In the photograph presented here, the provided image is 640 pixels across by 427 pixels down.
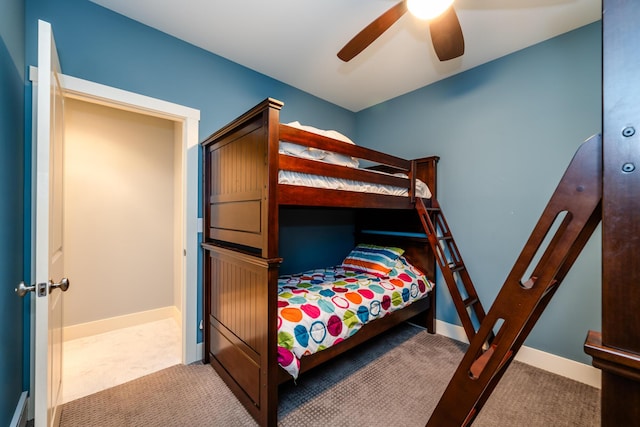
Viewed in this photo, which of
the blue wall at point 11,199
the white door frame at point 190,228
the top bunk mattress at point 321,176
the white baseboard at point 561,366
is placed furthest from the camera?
the white door frame at point 190,228

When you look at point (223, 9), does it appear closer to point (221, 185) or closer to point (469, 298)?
point (221, 185)

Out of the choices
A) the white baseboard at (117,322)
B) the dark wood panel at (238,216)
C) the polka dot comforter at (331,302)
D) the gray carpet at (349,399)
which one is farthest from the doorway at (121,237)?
the polka dot comforter at (331,302)

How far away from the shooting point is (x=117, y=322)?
2.86 m

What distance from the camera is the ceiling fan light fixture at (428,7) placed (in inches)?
54.1

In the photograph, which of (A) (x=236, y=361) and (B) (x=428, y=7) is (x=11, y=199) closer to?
(A) (x=236, y=361)

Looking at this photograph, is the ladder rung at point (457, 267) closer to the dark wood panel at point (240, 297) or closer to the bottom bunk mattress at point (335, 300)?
the bottom bunk mattress at point (335, 300)

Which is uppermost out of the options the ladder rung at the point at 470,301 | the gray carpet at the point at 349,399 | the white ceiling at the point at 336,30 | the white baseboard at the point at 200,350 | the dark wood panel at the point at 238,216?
the white ceiling at the point at 336,30

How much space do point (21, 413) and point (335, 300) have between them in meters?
1.91

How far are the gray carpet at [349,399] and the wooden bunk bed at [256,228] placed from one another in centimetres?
18

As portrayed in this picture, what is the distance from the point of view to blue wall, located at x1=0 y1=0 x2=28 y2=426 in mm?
1274

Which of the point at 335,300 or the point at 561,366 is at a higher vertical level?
the point at 335,300

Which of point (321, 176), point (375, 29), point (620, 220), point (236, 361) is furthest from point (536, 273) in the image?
point (236, 361)

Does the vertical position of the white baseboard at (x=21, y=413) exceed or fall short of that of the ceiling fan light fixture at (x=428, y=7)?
it falls short

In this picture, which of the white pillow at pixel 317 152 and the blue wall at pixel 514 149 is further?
the blue wall at pixel 514 149
